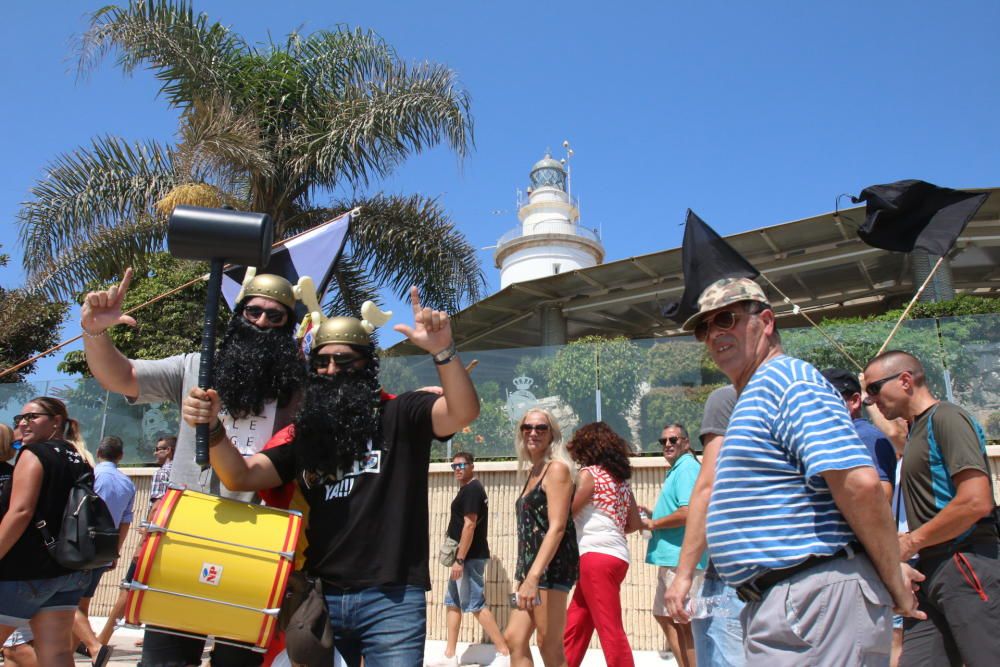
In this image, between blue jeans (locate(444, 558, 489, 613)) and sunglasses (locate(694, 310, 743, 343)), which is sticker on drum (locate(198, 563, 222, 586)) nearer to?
sunglasses (locate(694, 310, 743, 343))

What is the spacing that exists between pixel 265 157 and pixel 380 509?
32.7 ft

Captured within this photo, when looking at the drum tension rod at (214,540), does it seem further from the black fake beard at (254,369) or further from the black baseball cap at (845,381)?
the black baseball cap at (845,381)

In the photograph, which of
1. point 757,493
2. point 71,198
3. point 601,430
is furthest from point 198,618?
point 71,198

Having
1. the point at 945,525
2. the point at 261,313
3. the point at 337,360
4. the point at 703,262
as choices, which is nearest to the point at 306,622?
the point at 337,360

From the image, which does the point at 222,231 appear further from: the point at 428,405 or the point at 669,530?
the point at 669,530

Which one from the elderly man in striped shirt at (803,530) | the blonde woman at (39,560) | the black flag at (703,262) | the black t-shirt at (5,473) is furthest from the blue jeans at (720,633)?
the black t-shirt at (5,473)

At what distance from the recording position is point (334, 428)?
2742mm

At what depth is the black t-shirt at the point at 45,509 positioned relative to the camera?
13.5 ft

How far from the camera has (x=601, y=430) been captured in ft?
19.2

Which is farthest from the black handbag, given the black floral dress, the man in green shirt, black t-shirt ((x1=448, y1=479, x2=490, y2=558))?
black t-shirt ((x1=448, y1=479, x2=490, y2=558))

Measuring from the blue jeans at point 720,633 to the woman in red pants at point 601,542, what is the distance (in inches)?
49.5

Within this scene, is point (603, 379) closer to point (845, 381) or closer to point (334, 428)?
point (845, 381)

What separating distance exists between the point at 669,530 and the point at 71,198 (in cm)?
1024

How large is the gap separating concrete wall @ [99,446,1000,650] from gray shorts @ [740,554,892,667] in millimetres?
6059
